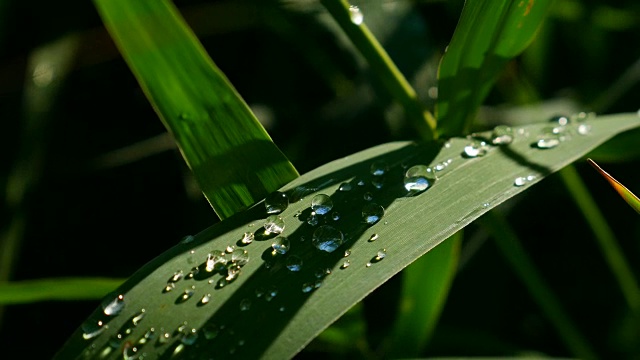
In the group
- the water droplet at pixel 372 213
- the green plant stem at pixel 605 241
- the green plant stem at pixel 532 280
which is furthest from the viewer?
the green plant stem at pixel 605 241

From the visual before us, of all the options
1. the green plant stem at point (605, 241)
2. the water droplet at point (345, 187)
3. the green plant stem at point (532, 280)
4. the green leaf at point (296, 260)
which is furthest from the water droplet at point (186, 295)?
the green plant stem at point (605, 241)

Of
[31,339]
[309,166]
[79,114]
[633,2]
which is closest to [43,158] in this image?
[79,114]

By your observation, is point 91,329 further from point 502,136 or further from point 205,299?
point 502,136

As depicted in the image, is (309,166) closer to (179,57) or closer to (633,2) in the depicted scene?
(179,57)

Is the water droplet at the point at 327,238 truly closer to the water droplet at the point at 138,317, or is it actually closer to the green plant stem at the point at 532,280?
the water droplet at the point at 138,317

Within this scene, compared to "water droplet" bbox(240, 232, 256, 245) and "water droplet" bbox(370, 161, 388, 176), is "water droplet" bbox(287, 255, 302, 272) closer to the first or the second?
"water droplet" bbox(240, 232, 256, 245)

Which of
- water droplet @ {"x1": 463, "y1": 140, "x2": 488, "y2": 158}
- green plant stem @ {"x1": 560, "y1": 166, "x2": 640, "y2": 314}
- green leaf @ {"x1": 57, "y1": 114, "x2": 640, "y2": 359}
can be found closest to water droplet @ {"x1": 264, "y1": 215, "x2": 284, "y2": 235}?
green leaf @ {"x1": 57, "y1": 114, "x2": 640, "y2": 359}
